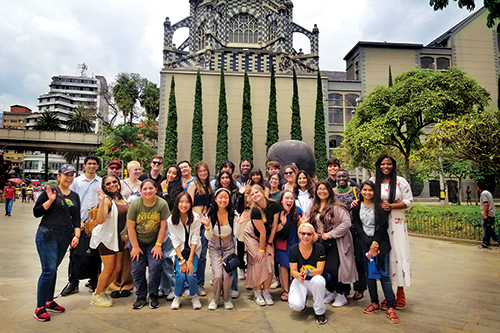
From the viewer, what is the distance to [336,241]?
4.45 metres

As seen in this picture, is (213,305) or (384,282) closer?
(384,282)

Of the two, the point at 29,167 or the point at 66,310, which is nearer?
the point at 66,310

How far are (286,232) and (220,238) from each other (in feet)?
3.19

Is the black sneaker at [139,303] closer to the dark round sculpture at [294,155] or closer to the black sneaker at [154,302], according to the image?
the black sneaker at [154,302]

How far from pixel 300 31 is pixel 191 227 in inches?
1554

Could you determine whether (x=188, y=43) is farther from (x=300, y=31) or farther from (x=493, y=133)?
(x=493, y=133)

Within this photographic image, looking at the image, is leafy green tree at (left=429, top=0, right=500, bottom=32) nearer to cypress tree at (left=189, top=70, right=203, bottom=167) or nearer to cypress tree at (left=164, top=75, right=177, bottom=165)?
cypress tree at (left=189, top=70, right=203, bottom=167)

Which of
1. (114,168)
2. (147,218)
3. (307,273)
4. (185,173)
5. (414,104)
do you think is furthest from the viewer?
(414,104)

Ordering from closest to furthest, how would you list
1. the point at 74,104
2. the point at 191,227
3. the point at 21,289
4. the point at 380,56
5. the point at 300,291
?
the point at 300,291 → the point at 191,227 → the point at 21,289 → the point at 380,56 → the point at 74,104

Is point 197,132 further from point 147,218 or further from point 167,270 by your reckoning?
point 147,218

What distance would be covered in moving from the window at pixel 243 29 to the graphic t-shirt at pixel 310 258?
118 feet

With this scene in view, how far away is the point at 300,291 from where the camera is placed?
4.00 meters

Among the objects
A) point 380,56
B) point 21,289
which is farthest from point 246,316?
point 380,56

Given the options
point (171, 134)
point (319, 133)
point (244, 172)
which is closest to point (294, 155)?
point (244, 172)
